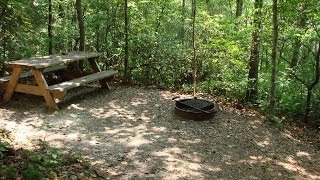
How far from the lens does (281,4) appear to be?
8.88 meters

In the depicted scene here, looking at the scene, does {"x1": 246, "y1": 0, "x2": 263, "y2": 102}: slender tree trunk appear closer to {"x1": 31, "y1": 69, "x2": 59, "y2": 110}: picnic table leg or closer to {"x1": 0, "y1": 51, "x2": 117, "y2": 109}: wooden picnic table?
{"x1": 0, "y1": 51, "x2": 117, "y2": 109}: wooden picnic table

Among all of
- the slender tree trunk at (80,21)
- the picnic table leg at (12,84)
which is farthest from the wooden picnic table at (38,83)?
the slender tree trunk at (80,21)

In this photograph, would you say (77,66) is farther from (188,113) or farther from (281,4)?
(281,4)

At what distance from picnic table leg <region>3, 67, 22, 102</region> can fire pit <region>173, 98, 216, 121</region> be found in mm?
3736

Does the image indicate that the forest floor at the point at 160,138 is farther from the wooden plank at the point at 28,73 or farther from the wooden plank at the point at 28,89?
the wooden plank at the point at 28,73

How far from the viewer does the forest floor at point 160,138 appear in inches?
231

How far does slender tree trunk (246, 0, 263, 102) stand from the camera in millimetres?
9203

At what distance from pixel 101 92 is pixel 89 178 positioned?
527cm

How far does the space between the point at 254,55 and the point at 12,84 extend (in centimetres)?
614

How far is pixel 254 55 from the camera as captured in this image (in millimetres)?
9664

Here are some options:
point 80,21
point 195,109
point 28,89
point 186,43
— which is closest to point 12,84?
point 28,89

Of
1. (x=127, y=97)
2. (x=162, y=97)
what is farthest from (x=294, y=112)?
(x=127, y=97)

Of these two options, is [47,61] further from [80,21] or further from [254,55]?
[254,55]

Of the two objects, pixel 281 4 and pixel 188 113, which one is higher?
pixel 281 4
